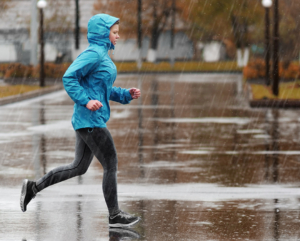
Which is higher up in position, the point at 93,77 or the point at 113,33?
the point at 113,33

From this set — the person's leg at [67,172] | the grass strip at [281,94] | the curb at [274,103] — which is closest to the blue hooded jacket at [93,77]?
the person's leg at [67,172]

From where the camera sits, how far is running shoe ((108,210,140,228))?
6.14 m

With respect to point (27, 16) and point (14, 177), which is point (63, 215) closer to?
point (14, 177)

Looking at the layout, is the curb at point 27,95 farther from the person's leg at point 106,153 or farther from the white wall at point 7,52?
the white wall at point 7,52

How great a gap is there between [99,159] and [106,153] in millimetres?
92

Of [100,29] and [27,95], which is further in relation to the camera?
[27,95]

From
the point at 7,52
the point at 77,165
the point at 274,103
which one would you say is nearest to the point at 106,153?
the point at 77,165

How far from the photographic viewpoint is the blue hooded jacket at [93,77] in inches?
233

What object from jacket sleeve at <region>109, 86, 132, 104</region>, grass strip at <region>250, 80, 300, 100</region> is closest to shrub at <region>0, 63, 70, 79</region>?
grass strip at <region>250, 80, 300, 100</region>

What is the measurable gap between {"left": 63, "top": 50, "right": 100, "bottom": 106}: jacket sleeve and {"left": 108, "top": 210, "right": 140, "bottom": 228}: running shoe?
1040 millimetres

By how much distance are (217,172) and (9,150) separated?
3725 mm

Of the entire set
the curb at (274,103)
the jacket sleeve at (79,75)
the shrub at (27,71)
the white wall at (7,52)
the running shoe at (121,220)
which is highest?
the jacket sleeve at (79,75)

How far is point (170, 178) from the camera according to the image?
28.7 feet

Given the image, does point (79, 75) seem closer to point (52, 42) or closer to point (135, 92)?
point (135, 92)
